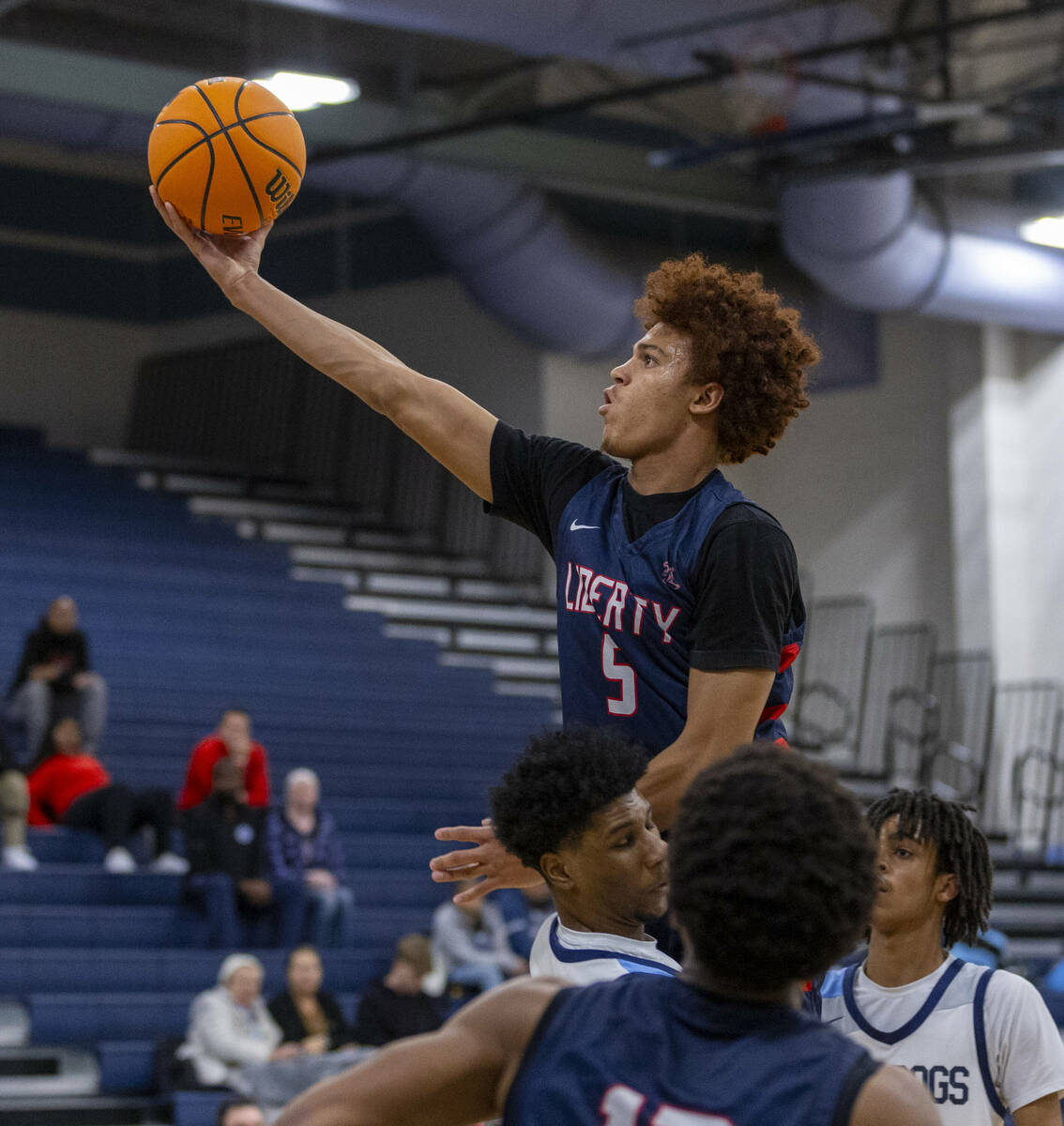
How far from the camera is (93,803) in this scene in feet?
34.2

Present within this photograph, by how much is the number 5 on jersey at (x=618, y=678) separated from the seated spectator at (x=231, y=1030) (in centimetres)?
633

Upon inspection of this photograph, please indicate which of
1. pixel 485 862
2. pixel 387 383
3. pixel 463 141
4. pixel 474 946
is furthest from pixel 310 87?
pixel 485 862

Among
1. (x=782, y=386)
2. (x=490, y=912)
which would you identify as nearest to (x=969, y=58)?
(x=490, y=912)

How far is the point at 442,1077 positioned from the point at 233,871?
8681 millimetres

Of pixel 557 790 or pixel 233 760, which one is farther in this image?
pixel 233 760

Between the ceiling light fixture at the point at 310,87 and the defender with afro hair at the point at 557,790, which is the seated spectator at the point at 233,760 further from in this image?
the defender with afro hair at the point at 557,790

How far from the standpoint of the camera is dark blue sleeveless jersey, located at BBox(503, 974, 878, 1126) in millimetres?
1692

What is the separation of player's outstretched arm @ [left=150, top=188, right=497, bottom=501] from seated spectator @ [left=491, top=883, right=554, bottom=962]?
23.5 ft

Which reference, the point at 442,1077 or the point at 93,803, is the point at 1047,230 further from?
the point at 442,1077

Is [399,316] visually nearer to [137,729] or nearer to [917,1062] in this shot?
[137,729]

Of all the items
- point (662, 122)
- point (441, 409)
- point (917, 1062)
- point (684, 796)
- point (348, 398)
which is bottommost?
point (917, 1062)

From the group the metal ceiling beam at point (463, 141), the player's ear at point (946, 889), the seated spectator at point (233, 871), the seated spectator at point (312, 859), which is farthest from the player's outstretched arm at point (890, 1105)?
the metal ceiling beam at point (463, 141)

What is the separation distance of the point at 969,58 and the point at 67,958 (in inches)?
409

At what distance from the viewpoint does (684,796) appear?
1830 mm
